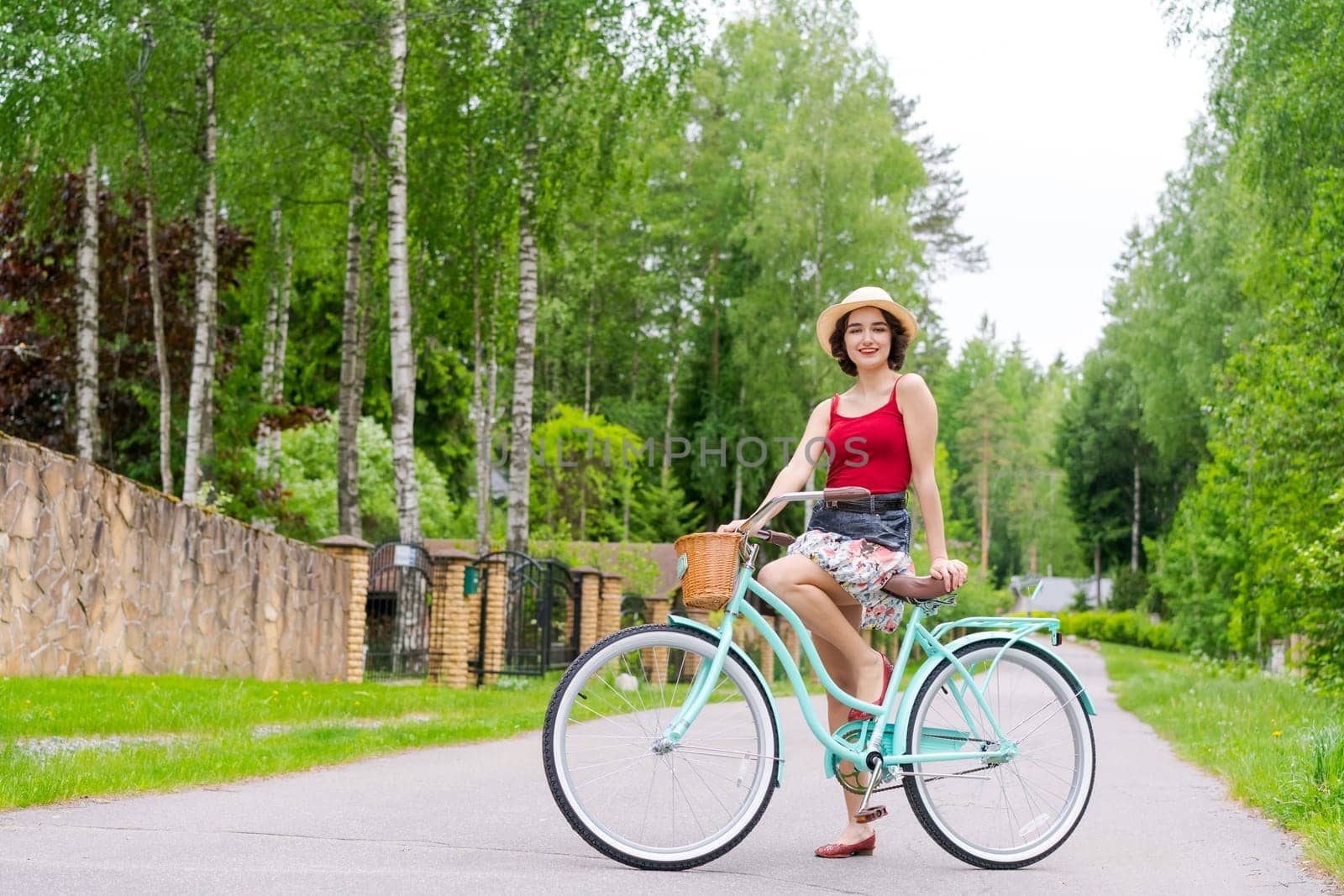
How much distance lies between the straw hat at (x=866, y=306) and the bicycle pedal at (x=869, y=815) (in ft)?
5.35

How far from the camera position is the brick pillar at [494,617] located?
18.5 metres

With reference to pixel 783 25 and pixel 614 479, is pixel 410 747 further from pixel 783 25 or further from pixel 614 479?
pixel 783 25

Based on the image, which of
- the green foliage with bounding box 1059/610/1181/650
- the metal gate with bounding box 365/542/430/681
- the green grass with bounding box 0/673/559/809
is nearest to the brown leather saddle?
the green grass with bounding box 0/673/559/809

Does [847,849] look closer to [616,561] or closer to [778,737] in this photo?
[778,737]

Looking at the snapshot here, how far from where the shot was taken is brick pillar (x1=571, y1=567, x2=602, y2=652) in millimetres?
21219

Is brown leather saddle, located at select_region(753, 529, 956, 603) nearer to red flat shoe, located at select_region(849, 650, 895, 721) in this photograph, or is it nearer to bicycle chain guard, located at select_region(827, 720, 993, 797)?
red flat shoe, located at select_region(849, 650, 895, 721)

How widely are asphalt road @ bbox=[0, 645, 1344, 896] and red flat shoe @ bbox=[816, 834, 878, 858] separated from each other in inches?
2.7

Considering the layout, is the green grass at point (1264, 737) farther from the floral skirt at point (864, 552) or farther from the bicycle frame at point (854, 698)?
the floral skirt at point (864, 552)

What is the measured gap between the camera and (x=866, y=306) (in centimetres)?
561

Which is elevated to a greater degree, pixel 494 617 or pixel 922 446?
pixel 922 446

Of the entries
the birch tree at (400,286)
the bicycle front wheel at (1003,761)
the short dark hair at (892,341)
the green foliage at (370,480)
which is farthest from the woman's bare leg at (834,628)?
the green foliage at (370,480)

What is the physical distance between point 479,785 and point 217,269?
18638mm

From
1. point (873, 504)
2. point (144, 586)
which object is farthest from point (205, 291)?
point (873, 504)

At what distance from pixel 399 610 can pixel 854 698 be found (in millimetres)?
14931
